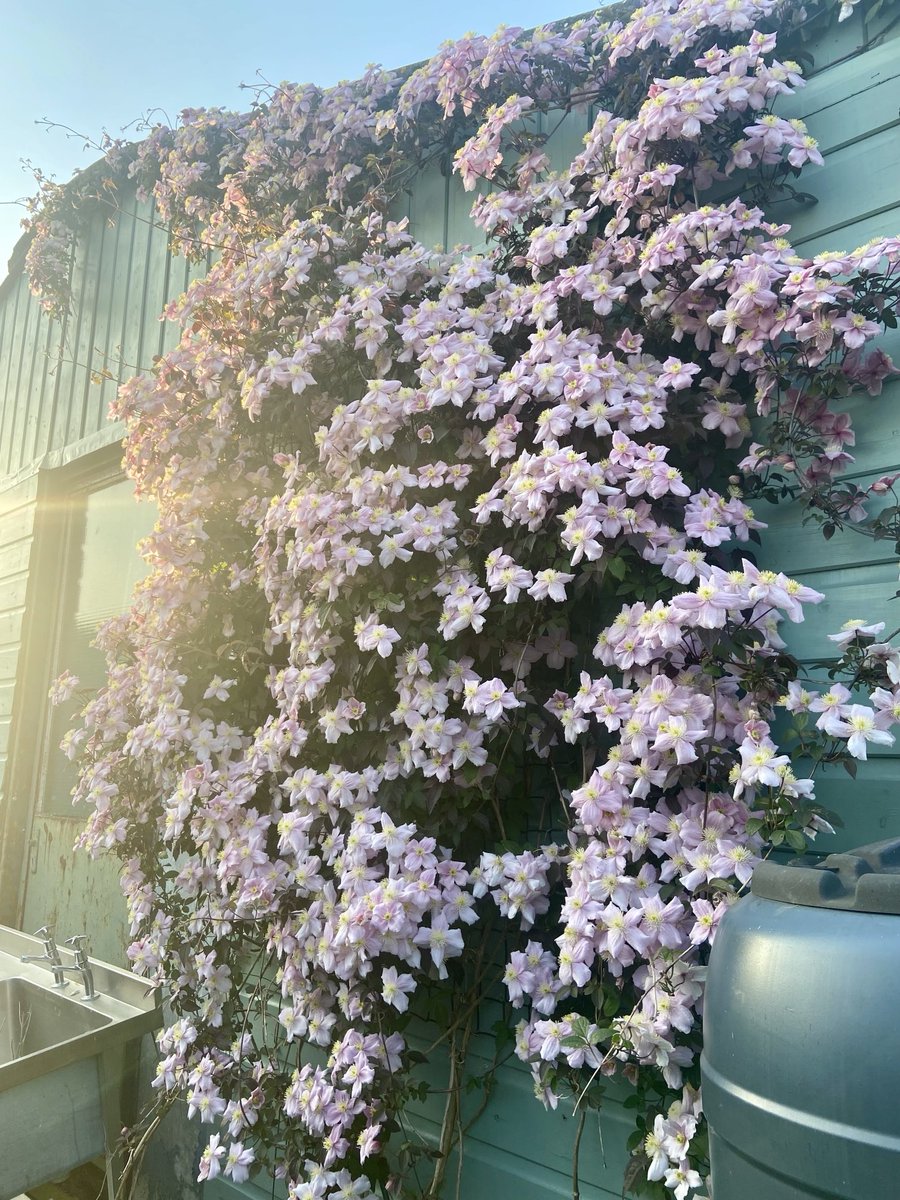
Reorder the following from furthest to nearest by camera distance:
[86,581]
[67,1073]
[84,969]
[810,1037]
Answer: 1. [86,581]
2. [84,969]
3. [67,1073]
4. [810,1037]

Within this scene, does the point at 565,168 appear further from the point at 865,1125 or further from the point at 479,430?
the point at 865,1125

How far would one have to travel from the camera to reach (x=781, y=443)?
144 cm

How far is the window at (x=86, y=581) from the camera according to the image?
3.38 m

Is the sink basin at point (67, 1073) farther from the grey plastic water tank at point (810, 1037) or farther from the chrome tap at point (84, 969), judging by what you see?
the grey plastic water tank at point (810, 1037)

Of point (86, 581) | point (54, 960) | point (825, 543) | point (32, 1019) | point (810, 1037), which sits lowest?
point (32, 1019)

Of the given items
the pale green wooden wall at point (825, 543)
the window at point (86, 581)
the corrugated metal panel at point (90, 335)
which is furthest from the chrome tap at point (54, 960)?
the corrugated metal panel at point (90, 335)

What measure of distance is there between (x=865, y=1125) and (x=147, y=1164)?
2.49 m

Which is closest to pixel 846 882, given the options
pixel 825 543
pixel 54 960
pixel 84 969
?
pixel 825 543

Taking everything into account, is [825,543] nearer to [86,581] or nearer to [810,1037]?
[810,1037]

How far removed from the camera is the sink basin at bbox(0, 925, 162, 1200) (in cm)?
191

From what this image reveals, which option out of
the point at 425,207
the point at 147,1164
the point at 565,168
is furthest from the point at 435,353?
the point at 147,1164

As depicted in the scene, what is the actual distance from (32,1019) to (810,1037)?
8.11 ft

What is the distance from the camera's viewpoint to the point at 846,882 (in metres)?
0.86

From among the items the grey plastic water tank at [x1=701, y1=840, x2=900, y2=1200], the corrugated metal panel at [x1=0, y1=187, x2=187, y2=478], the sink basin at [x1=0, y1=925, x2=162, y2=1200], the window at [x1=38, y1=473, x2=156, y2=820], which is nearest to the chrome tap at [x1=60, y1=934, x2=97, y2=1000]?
the sink basin at [x1=0, y1=925, x2=162, y2=1200]
